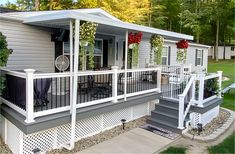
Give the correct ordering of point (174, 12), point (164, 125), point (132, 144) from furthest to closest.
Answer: point (174, 12)
point (164, 125)
point (132, 144)

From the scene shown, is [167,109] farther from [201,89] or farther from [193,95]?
[201,89]

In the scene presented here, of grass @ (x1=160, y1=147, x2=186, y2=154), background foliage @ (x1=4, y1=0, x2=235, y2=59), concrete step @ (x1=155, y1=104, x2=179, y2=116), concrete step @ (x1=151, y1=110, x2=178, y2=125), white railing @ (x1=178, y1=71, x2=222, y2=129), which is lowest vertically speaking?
grass @ (x1=160, y1=147, x2=186, y2=154)

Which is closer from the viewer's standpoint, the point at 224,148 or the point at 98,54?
the point at 224,148

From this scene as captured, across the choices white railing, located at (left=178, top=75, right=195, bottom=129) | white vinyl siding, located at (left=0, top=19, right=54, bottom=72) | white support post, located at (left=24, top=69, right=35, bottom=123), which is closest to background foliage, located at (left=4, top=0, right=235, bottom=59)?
white vinyl siding, located at (left=0, top=19, right=54, bottom=72)

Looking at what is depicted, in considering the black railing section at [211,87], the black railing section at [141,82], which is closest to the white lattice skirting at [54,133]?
the black railing section at [141,82]

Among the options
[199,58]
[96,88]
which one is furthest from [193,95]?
[199,58]

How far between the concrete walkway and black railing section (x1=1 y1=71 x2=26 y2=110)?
1933 mm

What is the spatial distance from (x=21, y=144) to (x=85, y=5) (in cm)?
1777

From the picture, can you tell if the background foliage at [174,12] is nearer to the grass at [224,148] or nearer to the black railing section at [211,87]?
the black railing section at [211,87]

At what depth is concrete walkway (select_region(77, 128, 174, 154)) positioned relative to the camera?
5.93 metres

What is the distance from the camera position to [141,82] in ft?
32.8

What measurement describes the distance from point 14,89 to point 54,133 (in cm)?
152

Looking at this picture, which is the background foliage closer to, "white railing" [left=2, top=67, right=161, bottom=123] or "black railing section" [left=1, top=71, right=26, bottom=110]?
"white railing" [left=2, top=67, right=161, bottom=123]

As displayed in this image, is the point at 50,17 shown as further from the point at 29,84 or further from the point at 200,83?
the point at 200,83
